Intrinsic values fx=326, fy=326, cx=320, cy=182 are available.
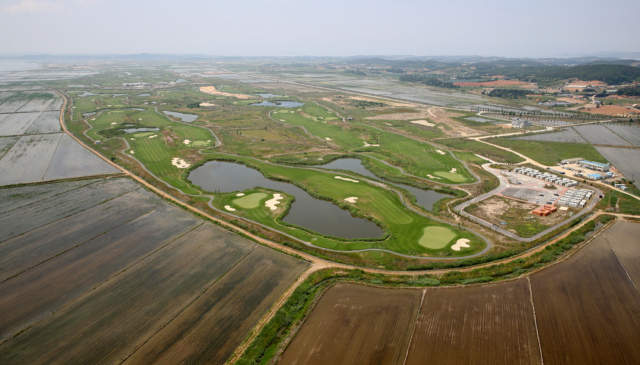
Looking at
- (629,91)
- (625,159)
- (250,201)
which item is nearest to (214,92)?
(250,201)

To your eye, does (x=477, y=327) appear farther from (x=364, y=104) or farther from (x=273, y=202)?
(x=364, y=104)

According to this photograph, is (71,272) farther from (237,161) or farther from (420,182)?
(420,182)

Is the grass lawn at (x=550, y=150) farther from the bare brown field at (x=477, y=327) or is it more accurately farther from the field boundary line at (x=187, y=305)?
the field boundary line at (x=187, y=305)

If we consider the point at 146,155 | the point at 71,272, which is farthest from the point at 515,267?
the point at 146,155

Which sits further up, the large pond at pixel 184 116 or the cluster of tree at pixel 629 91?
the cluster of tree at pixel 629 91

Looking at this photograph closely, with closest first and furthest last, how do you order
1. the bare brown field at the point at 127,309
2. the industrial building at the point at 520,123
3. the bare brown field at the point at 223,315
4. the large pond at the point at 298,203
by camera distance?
the bare brown field at the point at 223,315 < the bare brown field at the point at 127,309 < the large pond at the point at 298,203 < the industrial building at the point at 520,123

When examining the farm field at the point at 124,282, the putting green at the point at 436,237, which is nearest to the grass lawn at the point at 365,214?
the putting green at the point at 436,237

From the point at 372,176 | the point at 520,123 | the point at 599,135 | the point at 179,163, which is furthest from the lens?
the point at 520,123
